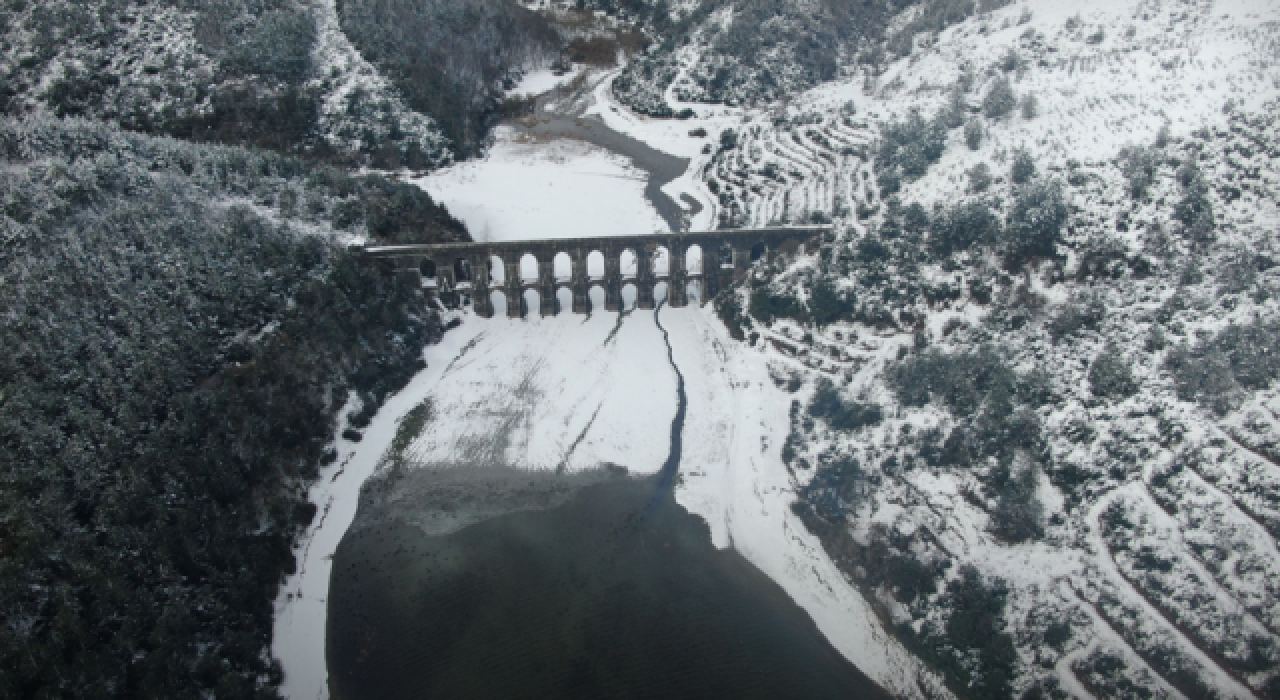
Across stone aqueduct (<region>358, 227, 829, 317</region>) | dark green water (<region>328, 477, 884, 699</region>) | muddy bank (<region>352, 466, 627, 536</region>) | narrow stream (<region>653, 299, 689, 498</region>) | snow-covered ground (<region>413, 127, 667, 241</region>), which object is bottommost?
dark green water (<region>328, 477, 884, 699</region>)

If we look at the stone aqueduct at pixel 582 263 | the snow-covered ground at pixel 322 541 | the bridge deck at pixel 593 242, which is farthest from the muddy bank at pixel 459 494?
the bridge deck at pixel 593 242

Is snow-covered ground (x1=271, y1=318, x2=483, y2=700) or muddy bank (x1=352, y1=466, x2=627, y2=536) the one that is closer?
snow-covered ground (x1=271, y1=318, x2=483, y2=700)

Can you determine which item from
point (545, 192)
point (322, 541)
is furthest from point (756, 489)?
point (545, 192)

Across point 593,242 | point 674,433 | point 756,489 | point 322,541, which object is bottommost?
point 322,541

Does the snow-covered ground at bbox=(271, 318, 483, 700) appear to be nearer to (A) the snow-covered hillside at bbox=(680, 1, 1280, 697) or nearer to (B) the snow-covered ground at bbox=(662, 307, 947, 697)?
(B) the snow-covered ground at bbox=(662, 307, 947, 697)

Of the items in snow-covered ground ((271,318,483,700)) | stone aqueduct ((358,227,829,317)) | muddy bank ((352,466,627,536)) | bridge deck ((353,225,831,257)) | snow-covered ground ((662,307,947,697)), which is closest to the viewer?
snow-covered ground ((271,318,483,700))

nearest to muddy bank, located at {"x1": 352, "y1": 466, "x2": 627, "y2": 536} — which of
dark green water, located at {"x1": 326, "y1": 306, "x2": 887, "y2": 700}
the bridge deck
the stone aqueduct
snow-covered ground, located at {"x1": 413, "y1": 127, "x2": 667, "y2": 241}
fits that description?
dark green water, located at {"x1": 326, "y1": 306, "x2": 887, "y2": 700}

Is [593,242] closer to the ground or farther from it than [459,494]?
farther from it

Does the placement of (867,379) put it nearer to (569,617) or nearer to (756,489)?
(756,489)

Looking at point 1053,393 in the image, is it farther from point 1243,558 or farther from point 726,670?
point 726,670
